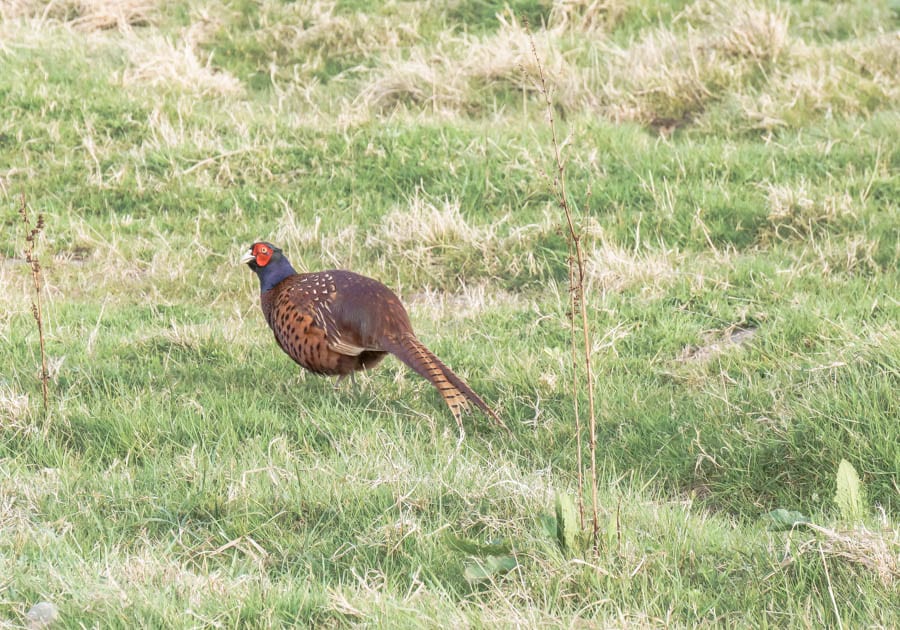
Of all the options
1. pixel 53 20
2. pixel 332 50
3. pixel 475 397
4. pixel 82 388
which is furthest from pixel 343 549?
pixel 53 20

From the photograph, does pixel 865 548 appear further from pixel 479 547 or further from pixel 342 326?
pixel 342 326

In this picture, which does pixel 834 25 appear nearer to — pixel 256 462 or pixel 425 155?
pixel 425 155

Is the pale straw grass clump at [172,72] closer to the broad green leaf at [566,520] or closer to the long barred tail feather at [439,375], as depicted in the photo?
the long barred tail feather at [439,375]

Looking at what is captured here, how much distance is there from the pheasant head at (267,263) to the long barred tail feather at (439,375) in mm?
833

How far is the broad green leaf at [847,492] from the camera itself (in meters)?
3.41

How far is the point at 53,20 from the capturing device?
31.6ft

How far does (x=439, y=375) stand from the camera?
4.32 meters

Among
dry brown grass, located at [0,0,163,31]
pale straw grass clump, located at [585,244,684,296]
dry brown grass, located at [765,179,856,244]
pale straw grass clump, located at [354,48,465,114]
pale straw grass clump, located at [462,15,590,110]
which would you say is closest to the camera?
pale straw grass clump, located at [585,244,684,296]

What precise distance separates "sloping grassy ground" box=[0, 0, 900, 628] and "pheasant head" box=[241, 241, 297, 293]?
30 cm

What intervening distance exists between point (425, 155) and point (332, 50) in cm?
229

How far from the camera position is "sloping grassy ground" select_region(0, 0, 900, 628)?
10.3 ft

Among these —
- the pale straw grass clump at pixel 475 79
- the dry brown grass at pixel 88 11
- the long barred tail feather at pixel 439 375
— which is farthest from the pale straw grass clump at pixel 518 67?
the long barred tail feather at pixel 439 375

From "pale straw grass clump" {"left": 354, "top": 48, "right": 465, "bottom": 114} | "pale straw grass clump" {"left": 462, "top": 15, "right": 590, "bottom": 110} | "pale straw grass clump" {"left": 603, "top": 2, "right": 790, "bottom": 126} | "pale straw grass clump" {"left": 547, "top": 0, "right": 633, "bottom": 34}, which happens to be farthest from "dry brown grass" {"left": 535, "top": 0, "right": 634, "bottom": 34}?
"pale straw grass clump" {"left": 354, "top": 48, "right": 465, "bottom": 114}

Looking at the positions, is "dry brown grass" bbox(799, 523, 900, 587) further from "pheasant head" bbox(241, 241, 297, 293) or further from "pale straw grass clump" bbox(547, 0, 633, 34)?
"pale straw grass clump" bbox(547, 0, 633, 34)
